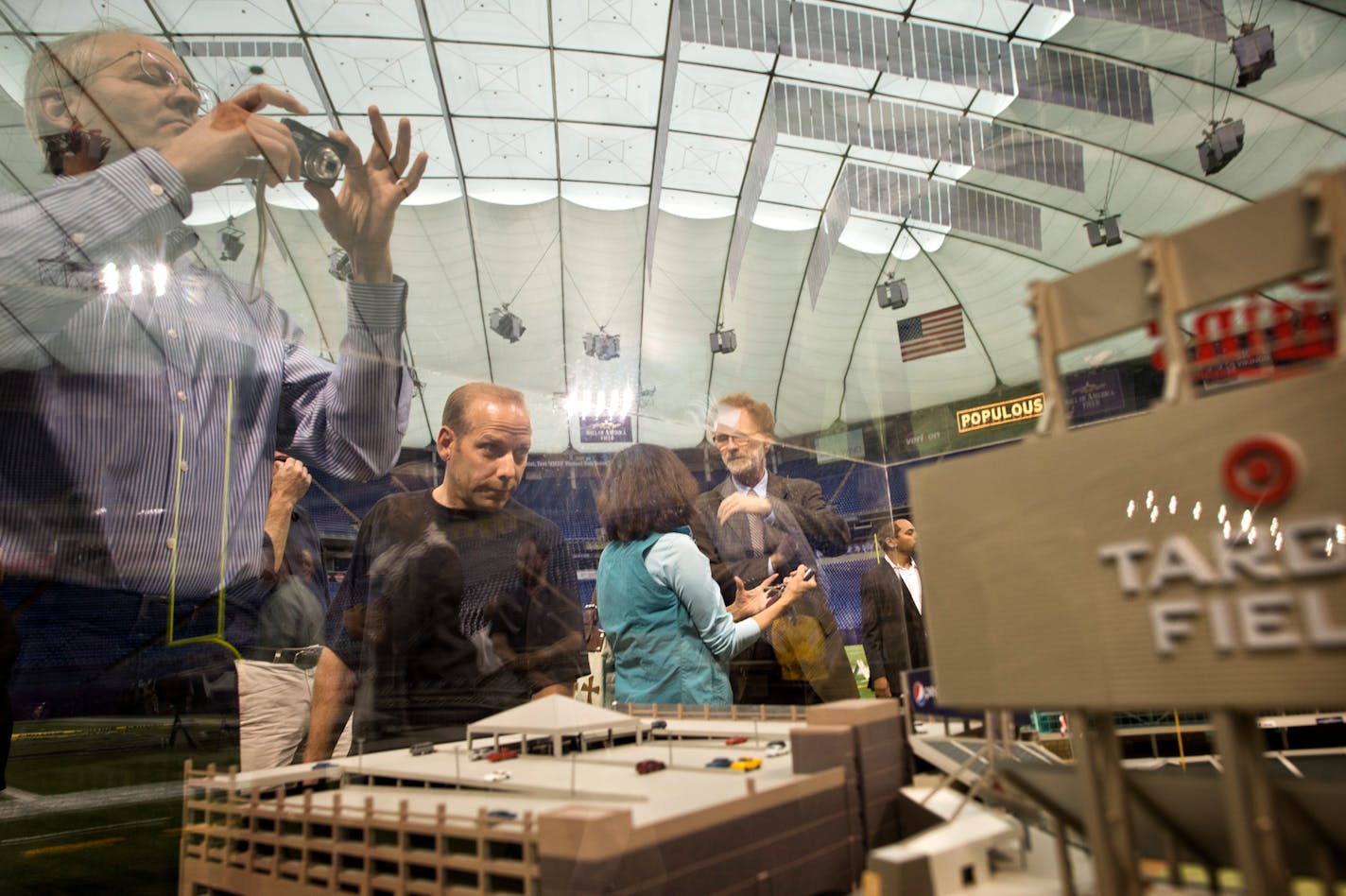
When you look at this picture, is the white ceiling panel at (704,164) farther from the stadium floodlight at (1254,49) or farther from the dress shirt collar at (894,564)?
the stadium floodlight at (1254,49)

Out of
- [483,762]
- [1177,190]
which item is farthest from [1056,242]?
[483,762]

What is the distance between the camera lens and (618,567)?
7.95m

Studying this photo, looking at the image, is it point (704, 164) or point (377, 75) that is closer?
point (377, 75)

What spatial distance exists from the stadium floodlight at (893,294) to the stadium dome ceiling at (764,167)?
0.09m

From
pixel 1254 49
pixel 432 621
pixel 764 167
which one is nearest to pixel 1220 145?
pixel 1254 49

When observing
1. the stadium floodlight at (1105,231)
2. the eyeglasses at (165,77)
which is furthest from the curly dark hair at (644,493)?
the stadium floodlight at (1105,231)

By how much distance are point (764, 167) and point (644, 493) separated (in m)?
4.50

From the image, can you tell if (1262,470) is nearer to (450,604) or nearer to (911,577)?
(450,604)

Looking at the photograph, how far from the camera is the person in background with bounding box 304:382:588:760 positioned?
686cm

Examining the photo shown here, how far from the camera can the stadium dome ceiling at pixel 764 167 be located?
7.72 m

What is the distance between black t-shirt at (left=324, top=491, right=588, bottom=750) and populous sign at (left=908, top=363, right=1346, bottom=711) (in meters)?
4.71

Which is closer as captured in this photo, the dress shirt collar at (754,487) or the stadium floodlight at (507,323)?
the stadium floodlight at (507,323)

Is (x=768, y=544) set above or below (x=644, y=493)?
below

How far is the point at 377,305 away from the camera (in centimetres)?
725
